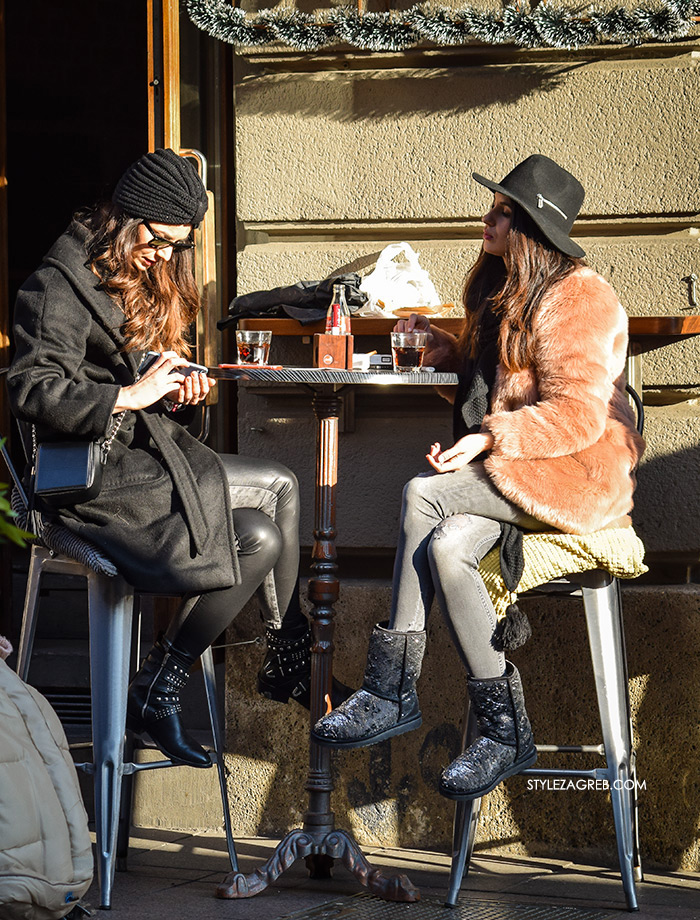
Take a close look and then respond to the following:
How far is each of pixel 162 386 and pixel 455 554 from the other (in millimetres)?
863

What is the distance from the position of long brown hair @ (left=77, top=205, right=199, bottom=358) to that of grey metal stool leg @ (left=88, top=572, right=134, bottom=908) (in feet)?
2.26

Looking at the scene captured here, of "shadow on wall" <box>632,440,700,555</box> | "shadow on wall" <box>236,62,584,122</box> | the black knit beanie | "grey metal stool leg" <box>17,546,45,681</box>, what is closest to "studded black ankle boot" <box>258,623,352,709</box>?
"grey metal stool leg" <box>17,546,45,681</box>

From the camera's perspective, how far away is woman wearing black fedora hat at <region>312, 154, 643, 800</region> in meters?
3.21

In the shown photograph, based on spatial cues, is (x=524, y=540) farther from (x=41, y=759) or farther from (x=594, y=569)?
(x=41, y=759)

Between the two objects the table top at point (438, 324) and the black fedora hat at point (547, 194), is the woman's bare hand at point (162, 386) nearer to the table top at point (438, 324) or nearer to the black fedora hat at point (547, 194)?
the table top at point (438, 324)

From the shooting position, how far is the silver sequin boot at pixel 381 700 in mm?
3197

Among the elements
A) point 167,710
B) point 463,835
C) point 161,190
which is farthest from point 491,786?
point 161,190

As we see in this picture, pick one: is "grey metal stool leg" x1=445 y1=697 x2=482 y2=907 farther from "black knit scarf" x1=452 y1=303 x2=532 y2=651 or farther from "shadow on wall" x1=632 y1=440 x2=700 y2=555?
"shadow on wall" x1=632 y1=440 x2=700 y2=555

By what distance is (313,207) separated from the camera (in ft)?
13.5

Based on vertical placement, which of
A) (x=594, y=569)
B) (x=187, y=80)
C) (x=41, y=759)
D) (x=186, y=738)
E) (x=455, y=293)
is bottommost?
(x=186, y=738)

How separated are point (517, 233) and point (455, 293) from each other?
54cm

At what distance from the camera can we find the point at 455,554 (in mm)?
3207

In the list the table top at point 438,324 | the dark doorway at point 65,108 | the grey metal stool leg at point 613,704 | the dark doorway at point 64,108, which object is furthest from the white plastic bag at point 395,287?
the dark doorway at point 65,108

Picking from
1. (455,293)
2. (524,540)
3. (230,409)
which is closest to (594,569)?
(524,540)
